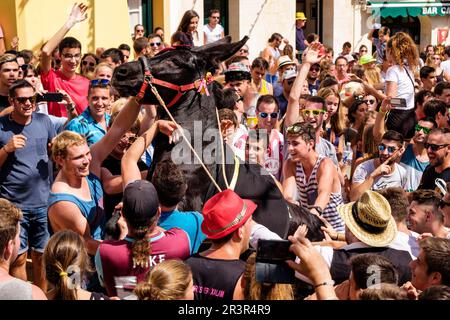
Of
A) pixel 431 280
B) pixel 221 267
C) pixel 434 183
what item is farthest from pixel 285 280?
pixel 434 183

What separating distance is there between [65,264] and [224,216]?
0.81 m

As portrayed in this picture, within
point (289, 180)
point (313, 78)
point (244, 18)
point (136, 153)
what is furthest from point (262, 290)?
point (244, 18)

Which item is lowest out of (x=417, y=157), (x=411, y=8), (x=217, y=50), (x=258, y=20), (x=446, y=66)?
(x=417, y=157)

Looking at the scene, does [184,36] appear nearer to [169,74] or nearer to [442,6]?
[169,74]

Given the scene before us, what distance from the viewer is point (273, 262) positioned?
3.13 metres

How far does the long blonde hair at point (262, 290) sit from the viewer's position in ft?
10.8

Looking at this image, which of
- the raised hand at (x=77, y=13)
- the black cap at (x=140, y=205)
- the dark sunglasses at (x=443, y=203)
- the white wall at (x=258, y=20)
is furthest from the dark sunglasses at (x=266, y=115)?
the white wall at (x=258, y=20)

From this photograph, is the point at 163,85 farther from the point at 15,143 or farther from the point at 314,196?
the point at 314,196

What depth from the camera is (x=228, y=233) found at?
3.69 meters

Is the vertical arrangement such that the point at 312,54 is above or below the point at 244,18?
below

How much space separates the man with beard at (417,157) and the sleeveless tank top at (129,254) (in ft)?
10.9

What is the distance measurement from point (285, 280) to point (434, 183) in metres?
3.23

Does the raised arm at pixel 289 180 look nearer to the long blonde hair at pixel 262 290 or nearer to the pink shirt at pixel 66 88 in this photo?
the long blonde hair at pixel 262 290

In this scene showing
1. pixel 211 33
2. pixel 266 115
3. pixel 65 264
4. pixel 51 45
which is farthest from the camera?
pixel 211 33
